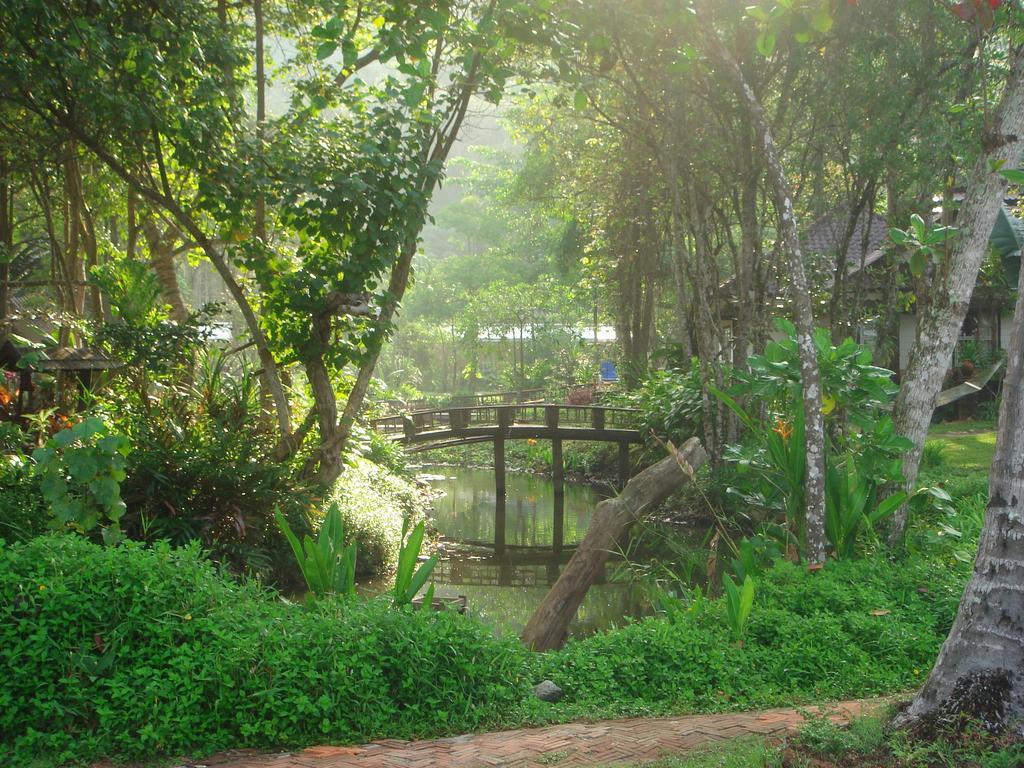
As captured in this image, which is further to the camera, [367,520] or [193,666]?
[367,520]

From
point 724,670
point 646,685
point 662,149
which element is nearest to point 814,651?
point 724,670

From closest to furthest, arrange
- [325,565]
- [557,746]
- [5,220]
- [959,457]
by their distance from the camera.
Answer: [557,746] < [325,565] < [959,457] < [5,220]

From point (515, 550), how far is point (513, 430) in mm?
4081

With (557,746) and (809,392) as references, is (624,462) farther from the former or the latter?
(557,746)

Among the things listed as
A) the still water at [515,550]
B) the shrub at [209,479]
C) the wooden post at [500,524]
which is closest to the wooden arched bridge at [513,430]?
the wooden post at [500,524]

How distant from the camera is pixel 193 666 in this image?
4348 millimetres

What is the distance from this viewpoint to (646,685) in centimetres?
514

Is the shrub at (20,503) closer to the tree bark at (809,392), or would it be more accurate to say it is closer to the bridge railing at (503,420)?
the tree bark at (809,392)

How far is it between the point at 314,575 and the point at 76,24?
610 centimetres

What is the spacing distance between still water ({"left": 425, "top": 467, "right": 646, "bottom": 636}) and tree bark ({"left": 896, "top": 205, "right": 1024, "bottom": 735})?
413 cm

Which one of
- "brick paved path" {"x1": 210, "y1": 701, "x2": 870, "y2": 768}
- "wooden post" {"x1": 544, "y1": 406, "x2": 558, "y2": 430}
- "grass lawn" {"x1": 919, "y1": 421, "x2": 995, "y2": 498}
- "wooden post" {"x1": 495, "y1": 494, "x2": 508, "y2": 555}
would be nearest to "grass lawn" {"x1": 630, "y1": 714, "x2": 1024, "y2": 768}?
"brick paved path" {"x1": 210, "y1": 701, "x2": 870, "y2": 768}

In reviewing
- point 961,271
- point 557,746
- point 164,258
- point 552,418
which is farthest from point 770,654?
point 552,418

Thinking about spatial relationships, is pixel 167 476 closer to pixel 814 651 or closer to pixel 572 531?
pixel 814 651

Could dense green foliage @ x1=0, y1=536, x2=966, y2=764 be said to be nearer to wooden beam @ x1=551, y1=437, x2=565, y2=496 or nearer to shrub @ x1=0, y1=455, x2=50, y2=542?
shrub @ x1=0, y1=455, x2=50, y2=542
